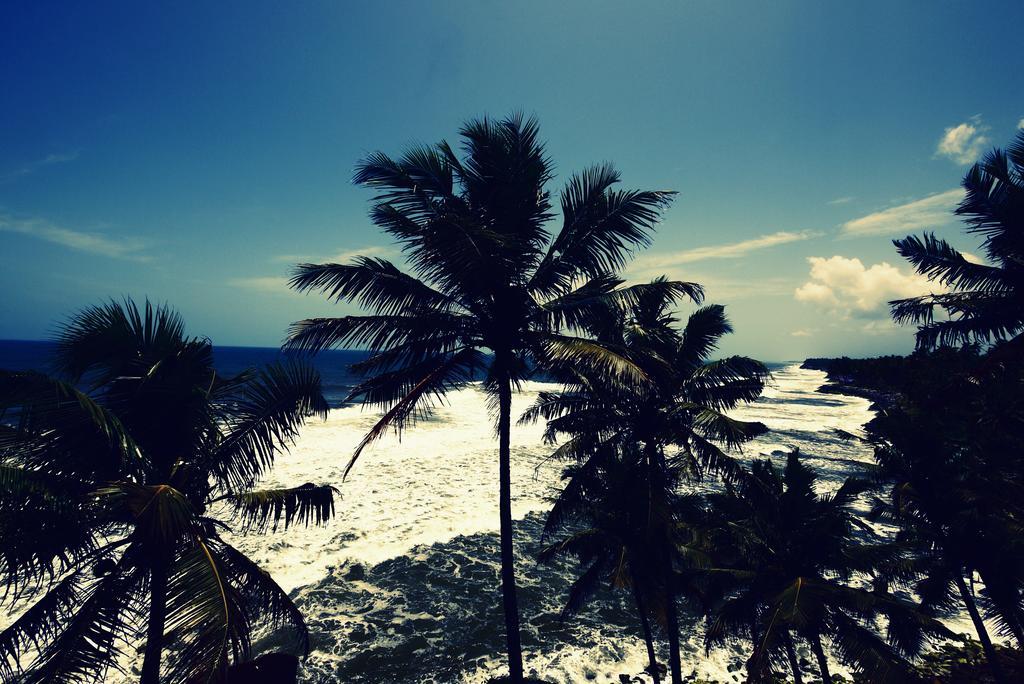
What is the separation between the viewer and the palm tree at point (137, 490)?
495 cm

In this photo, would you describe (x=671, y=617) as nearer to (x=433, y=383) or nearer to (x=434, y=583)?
(x=433, y=383)

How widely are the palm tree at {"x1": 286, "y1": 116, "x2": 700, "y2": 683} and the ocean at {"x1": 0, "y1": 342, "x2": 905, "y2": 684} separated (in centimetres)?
511

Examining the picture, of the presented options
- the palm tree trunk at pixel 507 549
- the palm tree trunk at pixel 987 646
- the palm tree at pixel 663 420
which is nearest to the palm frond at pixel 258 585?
the palm tree trunk at pixel 507 549

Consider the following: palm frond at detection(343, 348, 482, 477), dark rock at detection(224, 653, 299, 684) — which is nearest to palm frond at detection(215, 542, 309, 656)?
palm frond at detection(343, 348, 482, 477)

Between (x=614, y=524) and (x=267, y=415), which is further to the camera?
(x=614, y=524)

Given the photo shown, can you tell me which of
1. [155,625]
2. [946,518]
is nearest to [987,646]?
[946,518]

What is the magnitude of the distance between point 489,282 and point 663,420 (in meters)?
6.38

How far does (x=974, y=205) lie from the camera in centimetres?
882

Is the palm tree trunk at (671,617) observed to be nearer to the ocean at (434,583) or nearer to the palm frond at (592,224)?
the ocean at (434,583)

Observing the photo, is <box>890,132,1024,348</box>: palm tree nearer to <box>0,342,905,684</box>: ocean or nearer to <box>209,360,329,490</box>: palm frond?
<box>0,342,905,684</box>: ocean

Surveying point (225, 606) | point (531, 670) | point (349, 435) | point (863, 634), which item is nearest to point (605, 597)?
point (531, 670)

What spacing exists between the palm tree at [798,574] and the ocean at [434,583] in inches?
151

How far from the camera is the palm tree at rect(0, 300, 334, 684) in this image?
495 cm

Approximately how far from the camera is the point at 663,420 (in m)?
11.9
